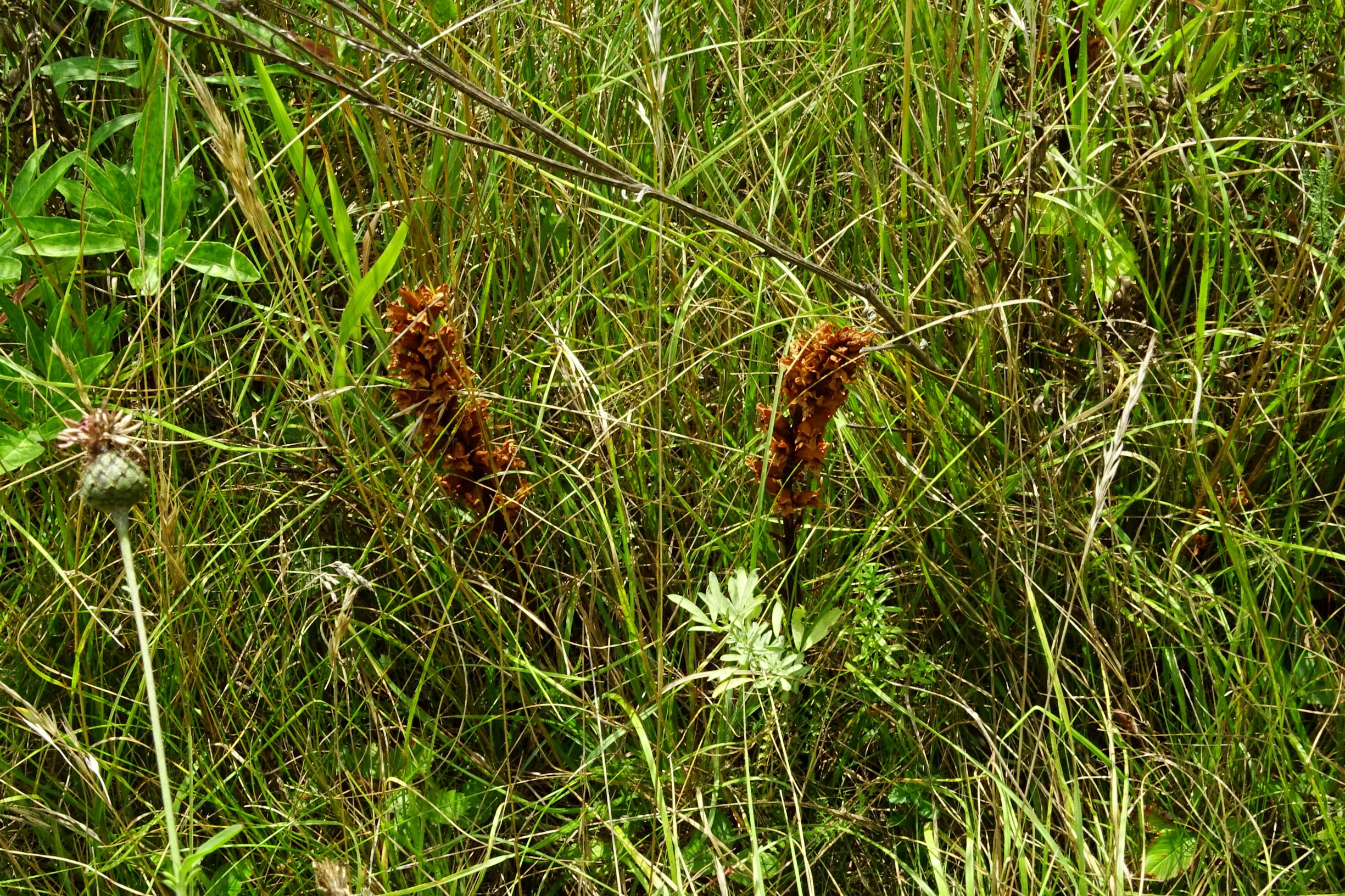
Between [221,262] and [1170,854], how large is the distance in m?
1.35

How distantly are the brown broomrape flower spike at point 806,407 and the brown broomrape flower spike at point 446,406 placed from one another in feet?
1.03

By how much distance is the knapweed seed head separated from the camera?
0.81 meters

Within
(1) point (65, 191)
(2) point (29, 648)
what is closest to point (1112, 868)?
(2) point (29, 648)

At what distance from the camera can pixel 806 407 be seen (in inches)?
50.1

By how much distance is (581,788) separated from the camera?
1426 mm

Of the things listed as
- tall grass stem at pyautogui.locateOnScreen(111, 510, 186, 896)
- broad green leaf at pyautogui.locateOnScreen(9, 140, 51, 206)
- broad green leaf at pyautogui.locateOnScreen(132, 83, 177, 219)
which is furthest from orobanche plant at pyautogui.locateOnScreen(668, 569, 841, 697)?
broad green leaf at pyautogui.locateOnScreen(9, 140, 51, 206)

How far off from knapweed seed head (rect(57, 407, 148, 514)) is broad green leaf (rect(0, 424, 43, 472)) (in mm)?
591

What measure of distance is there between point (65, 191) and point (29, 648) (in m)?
0.59

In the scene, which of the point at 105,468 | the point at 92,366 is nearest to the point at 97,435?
the point at 105,468

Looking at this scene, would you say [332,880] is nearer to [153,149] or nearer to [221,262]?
[221,262]

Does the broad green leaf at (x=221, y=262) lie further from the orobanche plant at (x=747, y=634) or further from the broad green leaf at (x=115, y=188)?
the orobanche plant at (x=747, y=634)

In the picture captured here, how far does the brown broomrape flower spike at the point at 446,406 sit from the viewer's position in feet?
4.11

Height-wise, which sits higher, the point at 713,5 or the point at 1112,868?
the point at 713,5

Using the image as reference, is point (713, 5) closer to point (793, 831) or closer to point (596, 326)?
point (596, 326)
